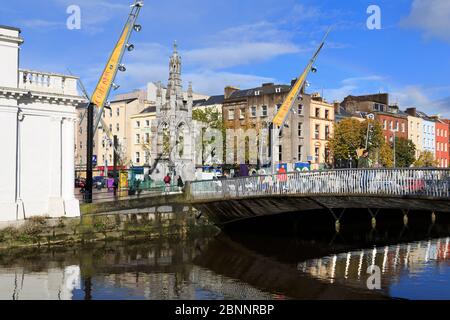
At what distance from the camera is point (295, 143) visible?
6956cm

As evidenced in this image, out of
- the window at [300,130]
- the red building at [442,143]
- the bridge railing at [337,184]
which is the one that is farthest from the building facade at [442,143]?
the bridge railing at [337,184]

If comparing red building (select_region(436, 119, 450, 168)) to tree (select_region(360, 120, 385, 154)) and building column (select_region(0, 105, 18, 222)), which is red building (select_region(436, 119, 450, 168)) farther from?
building column (select_region(0, 105, 18, 222))

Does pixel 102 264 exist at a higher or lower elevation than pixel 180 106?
lower

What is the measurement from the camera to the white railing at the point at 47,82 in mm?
29469

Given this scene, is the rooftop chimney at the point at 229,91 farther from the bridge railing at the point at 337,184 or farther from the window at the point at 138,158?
the bridge railing at the point at 337,184

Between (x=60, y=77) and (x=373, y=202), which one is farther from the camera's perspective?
(x=60, y=77)

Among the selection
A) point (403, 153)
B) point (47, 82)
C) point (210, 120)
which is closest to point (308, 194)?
point (47, 82)

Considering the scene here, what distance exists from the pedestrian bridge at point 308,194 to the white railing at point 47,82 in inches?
259

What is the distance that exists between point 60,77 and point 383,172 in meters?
17.7

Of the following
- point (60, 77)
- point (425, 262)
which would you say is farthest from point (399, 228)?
point (60, 77)

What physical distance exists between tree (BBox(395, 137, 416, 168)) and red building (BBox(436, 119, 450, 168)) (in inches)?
781

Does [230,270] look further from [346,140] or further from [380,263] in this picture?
[346,140]

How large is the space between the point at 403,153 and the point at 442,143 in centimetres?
2553
